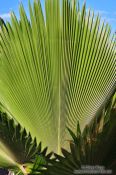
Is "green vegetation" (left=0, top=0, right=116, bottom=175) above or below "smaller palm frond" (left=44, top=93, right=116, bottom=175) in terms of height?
above

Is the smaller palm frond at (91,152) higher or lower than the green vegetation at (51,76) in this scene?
lower

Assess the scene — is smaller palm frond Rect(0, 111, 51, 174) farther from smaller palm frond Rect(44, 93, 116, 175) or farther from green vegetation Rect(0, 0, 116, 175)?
smaller palm frond Rect(44, 93, 116, 175)

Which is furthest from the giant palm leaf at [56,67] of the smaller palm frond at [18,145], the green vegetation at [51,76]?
the smaller palm frond at [18,145]

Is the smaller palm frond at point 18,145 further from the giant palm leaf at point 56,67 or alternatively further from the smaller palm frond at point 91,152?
the smaller palm frond at point 91,152

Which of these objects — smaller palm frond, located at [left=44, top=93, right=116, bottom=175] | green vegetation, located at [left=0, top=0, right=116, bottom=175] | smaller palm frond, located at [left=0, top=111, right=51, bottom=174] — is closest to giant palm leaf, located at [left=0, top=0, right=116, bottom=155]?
green vegetation, located at [left=0, top=0, right=116, bottom=175]

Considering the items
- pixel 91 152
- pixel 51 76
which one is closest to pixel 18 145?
pixel 51 76

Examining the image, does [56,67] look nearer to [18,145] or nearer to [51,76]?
[51,76]
